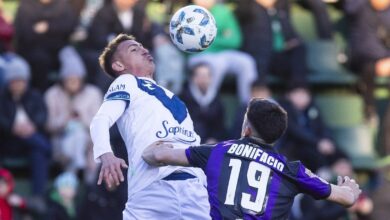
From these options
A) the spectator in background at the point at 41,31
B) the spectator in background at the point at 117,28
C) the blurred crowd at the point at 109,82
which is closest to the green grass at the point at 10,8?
the blurred crowd at the point at 109,82

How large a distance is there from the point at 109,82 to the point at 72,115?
1.99 feet

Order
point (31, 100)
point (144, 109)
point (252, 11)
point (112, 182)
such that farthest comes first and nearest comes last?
point (252, 11) → point (31, 100) → point (144, 109) → point (112, 182)

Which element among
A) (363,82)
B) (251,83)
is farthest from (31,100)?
(363,82)

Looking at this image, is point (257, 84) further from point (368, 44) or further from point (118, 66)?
point (118, 66)

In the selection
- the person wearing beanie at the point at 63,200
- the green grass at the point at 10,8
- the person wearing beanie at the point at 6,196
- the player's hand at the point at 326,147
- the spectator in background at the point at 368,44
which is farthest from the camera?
the green grass at the point at 10,8

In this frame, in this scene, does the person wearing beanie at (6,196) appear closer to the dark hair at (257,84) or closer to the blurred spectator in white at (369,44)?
the dark hair at (257,84)

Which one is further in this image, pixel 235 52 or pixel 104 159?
pixel 235 52

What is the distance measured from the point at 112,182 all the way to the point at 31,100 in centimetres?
679

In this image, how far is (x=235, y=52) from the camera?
627 inches

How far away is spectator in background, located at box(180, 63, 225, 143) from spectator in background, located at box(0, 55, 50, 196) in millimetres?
1692

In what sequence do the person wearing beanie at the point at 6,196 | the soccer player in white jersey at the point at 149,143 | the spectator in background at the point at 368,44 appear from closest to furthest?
1. the soccer player in white jersey at the point at 149,143
2. the person wearing beanie at the point at 6,196
3. the spectator in background at the point at 368,44

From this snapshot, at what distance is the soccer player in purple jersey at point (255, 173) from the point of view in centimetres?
845

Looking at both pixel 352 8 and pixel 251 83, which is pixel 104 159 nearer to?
pixel 251 83

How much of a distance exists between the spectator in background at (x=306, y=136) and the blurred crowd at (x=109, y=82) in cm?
1
